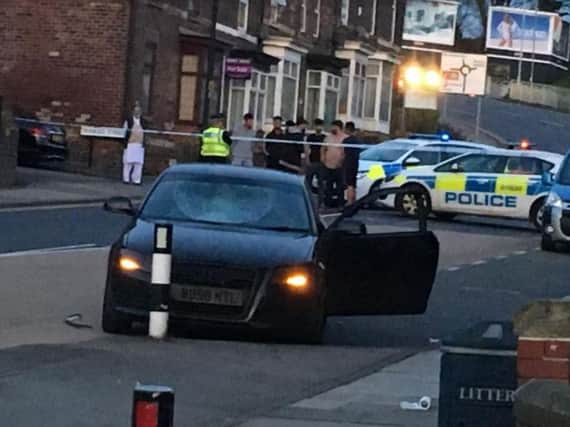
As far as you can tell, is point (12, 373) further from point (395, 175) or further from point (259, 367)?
point (395, 175)

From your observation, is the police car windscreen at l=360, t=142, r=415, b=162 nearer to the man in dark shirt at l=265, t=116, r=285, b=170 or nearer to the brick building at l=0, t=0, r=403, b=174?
the man in dark shirt at l=265, t=116, r=285, b=170

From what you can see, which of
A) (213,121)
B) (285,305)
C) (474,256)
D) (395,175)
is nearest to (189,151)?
(395,175)

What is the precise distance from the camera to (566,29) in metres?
108

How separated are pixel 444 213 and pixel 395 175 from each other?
138cm

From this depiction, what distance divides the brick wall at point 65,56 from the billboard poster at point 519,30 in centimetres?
5940

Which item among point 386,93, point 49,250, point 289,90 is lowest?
point 49,250

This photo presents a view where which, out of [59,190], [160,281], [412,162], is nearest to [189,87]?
[412,162]

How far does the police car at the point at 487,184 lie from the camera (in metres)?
29.9

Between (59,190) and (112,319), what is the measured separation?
708 inches

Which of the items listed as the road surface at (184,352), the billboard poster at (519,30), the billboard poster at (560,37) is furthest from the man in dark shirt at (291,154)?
the billboard poster at (560,37)

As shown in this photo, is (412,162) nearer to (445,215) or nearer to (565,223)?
(445,215)

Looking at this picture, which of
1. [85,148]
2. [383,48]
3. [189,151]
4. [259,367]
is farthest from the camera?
[383,48]

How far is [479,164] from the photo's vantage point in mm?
30359

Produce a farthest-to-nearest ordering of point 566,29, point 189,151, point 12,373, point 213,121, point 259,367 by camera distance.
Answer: point 566,29 → point 189,151 → point 213,121 → point 259,367 → point 12,373
